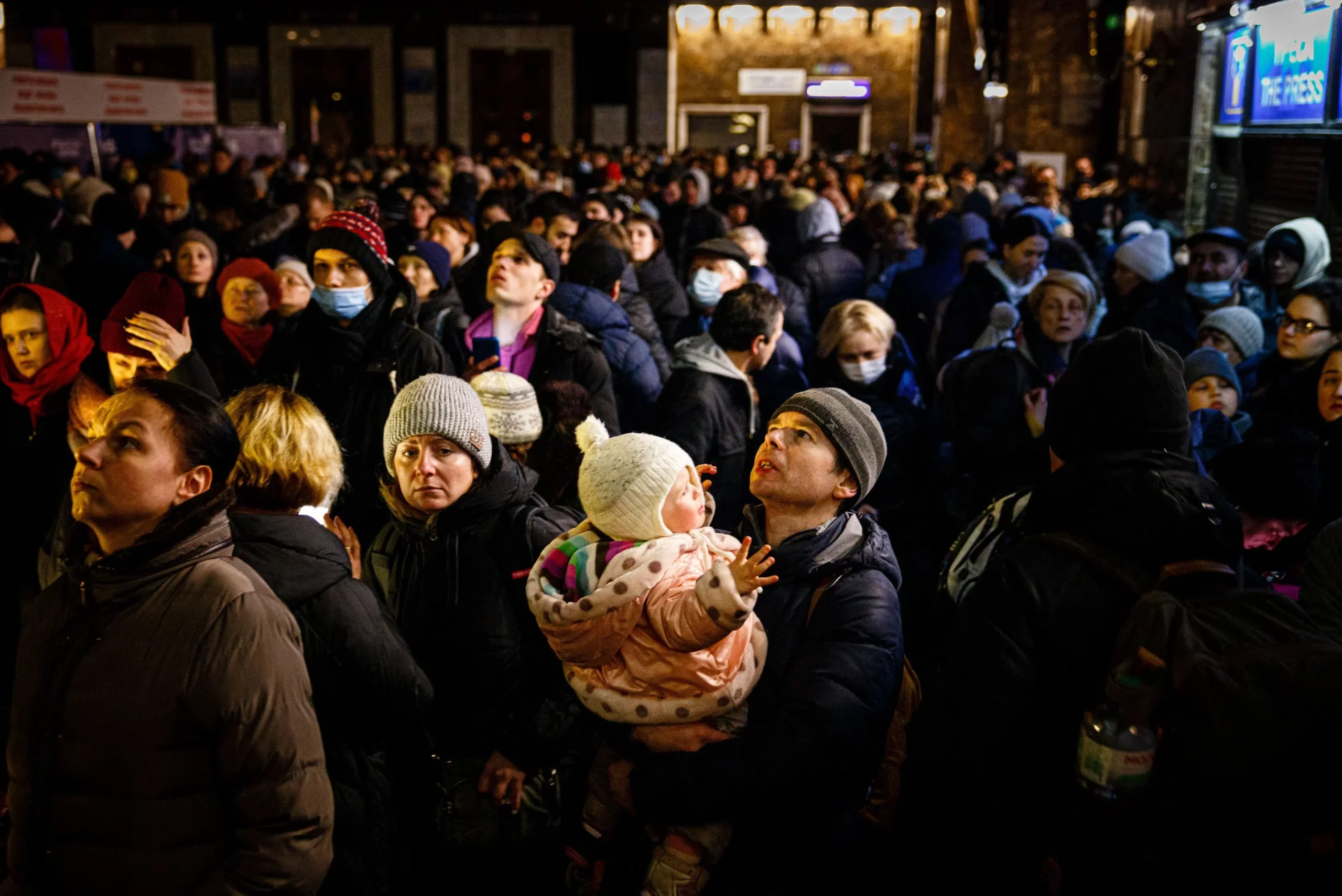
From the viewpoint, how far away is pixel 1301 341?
463 centimetres

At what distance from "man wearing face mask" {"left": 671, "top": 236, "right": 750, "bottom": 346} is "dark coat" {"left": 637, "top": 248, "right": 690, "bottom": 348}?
0.59 m

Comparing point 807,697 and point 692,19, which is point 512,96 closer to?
point 692,19

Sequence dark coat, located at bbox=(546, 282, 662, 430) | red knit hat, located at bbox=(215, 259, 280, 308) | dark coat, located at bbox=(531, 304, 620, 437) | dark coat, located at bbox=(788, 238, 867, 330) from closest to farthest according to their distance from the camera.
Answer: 1. dark coat, located at bbox=(531, 304, 620, 437)
2. dark coat, located at bbox=(546, 282, 662, 430)
3. red knit hat, located at bbox=(215, 259, 280, 308)
4. dark coat, located at bbox=(788, 238, 867, 330)

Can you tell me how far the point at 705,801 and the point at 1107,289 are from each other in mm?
6543

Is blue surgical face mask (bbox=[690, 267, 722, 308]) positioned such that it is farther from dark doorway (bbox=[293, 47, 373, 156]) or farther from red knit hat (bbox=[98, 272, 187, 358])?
dark doorway (bbox=[293, 47, 373, 156])

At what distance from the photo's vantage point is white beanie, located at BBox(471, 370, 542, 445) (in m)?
3.57

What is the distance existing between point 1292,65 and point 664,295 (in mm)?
4580

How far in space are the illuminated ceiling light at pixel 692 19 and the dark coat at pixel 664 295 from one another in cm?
2605

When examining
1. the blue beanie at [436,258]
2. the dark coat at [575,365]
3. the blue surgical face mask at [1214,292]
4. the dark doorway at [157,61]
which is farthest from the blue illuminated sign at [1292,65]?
the dark doorway at [157,61]

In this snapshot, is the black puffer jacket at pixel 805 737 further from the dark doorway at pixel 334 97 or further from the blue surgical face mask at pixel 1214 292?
the dark doorway at pixel 334 97

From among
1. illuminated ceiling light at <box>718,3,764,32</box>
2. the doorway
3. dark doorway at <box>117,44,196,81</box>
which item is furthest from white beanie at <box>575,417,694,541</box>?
dark doorway at <box>117,44,196,81</box>

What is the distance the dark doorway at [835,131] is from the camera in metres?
31.8

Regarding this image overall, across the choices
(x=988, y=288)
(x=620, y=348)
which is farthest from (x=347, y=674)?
(x=988, y=288)

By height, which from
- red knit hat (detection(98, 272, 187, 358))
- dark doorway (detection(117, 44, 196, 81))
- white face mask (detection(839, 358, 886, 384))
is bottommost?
white face mask (detection(839, 358, 886, 384))
